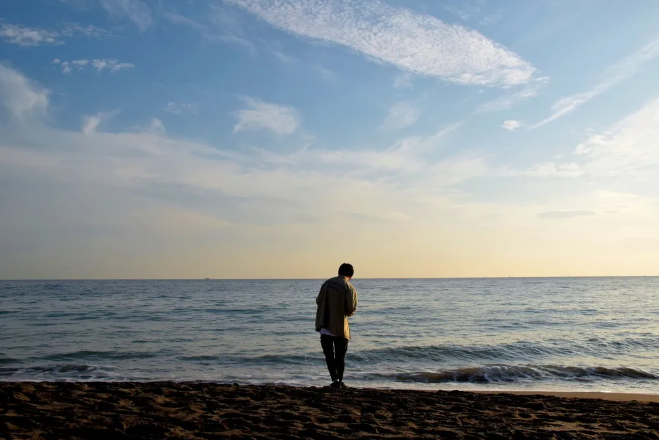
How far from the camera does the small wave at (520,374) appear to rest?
11.2 meters

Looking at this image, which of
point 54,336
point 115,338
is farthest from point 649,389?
point 54,336

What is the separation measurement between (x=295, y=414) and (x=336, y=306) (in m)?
2.20

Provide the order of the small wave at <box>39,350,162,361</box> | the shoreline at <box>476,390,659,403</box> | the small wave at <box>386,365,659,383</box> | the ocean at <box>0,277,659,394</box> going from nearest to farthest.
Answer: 1. the shoreline at <box>476,390,659,403</box>
2. the ocean at <box>0,277,659,394</box>
3. the small wave at <box>386,365,659,383</box>
4. the small wave at <box>39,350,162,361</box>

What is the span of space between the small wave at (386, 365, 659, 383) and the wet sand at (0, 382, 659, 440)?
3.51 metres

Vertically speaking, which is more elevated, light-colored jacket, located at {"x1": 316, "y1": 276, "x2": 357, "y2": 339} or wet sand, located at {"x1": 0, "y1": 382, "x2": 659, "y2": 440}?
light-colored jacket, located at {"x1": 316, "y1": 276, "x2": 357, "y2": 339}

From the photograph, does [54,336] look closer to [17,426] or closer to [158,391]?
[158,391]

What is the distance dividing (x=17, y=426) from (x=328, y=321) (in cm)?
417

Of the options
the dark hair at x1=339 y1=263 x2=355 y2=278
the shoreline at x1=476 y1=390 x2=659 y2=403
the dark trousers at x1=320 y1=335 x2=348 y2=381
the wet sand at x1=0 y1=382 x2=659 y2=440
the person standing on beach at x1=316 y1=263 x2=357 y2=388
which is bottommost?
the shoreline at x1=476 y1=390 x2=659 y2=403

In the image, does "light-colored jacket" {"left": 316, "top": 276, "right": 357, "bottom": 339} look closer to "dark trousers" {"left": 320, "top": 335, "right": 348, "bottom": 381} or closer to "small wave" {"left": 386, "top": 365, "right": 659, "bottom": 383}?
"dark trousers" {"left": 320, "top": 335, "right": 348, "bottom": 381}

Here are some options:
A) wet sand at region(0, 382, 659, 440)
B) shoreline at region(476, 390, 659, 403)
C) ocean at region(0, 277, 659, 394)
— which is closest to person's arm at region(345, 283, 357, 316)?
wet sand at region(0, 382, 659, 440)

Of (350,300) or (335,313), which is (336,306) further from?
(350,300)

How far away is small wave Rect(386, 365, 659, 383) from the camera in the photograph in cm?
1117

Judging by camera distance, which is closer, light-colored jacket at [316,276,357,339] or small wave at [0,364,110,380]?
light-colored jacket at [316,276,357,339]

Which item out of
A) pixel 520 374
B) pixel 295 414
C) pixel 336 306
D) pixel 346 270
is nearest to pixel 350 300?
pixel 336 306
